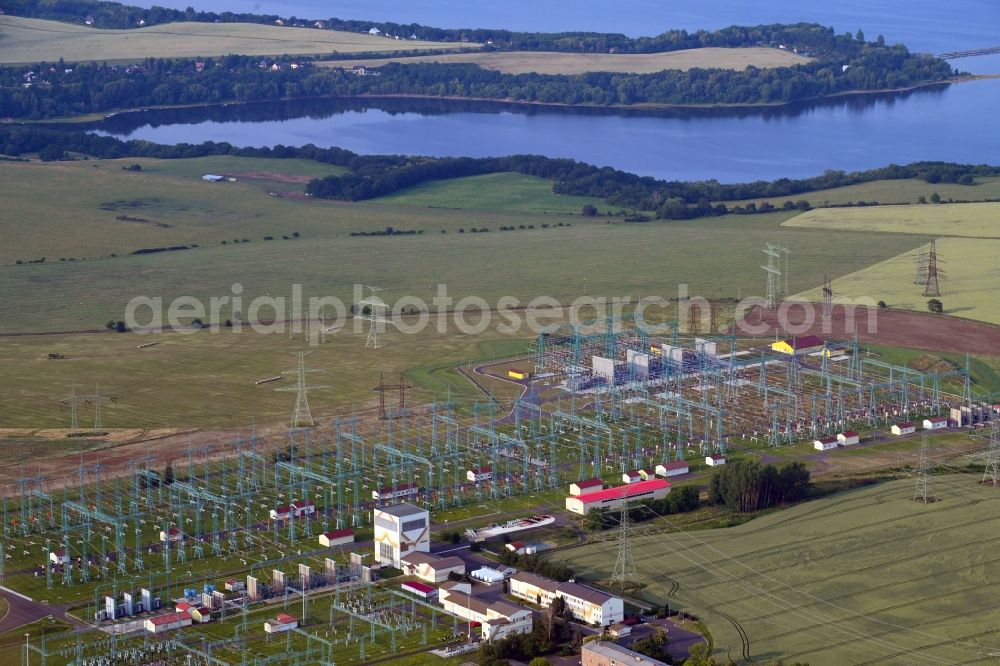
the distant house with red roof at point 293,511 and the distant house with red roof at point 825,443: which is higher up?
the distant house with red roof at point 825,443

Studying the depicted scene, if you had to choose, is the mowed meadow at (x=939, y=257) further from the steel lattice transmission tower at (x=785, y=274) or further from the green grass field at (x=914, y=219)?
the steel lattice transmission tower at (x=785, y=274)

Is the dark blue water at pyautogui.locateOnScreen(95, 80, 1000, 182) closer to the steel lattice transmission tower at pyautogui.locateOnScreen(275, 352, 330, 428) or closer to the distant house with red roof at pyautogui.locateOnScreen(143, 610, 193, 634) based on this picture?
the steel lattice transmission tower at pyautogui.locateOnScreen(275, 352, 330, 428)

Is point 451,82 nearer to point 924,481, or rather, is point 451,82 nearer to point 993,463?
point 993,463

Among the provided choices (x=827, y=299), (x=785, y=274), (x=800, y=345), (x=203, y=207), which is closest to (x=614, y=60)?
(x=203, y=207)

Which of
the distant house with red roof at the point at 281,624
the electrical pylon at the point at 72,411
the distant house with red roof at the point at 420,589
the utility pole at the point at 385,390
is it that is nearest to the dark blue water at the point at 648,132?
the utility pole at the point at 385,390

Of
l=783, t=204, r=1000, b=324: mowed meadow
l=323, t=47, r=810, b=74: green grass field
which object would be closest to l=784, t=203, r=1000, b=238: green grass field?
l=783, t=204, r=1000, b=324: mowed meadow
